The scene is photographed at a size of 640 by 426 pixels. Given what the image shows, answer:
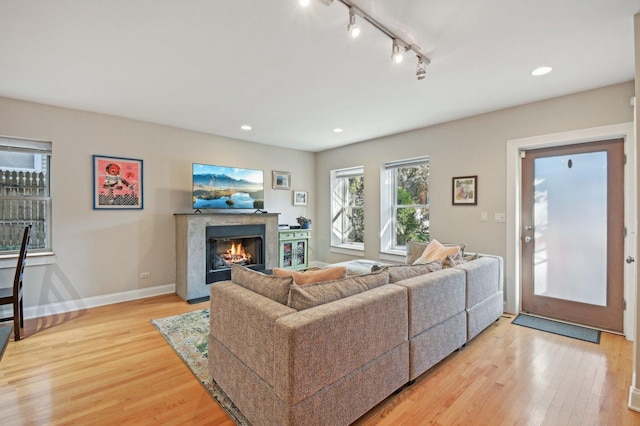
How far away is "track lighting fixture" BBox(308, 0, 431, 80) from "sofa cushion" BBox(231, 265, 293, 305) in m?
1.59

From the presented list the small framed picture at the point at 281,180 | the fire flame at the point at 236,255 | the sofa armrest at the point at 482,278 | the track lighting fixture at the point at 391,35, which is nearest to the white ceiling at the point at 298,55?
the track lighting fixture at the point at 391,35

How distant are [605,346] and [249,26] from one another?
399cm

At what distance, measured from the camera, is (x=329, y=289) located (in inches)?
71.7

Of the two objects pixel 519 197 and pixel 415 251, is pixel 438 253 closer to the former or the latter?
pixel 415 251

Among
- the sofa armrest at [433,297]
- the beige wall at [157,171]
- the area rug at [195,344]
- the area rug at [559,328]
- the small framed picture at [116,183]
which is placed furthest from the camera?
the small framed picture at [116,183]

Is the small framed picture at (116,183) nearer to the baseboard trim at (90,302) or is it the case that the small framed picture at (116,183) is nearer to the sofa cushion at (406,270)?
the baseboard trim at (90,302)

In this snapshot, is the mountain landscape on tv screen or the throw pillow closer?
the throw pillow

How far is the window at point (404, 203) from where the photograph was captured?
4.63 meters

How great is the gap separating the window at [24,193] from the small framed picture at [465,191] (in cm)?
509

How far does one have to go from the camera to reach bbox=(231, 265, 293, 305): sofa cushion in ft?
5.81

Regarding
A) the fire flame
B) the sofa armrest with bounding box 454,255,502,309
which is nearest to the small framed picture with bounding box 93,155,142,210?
the fire flame

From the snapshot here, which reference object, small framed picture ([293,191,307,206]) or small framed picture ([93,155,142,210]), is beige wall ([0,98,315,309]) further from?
small framed picture ([293,191,307,206])

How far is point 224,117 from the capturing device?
3.91 meters

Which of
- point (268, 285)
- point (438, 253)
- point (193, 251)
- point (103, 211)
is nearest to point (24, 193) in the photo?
point (103, 211)
